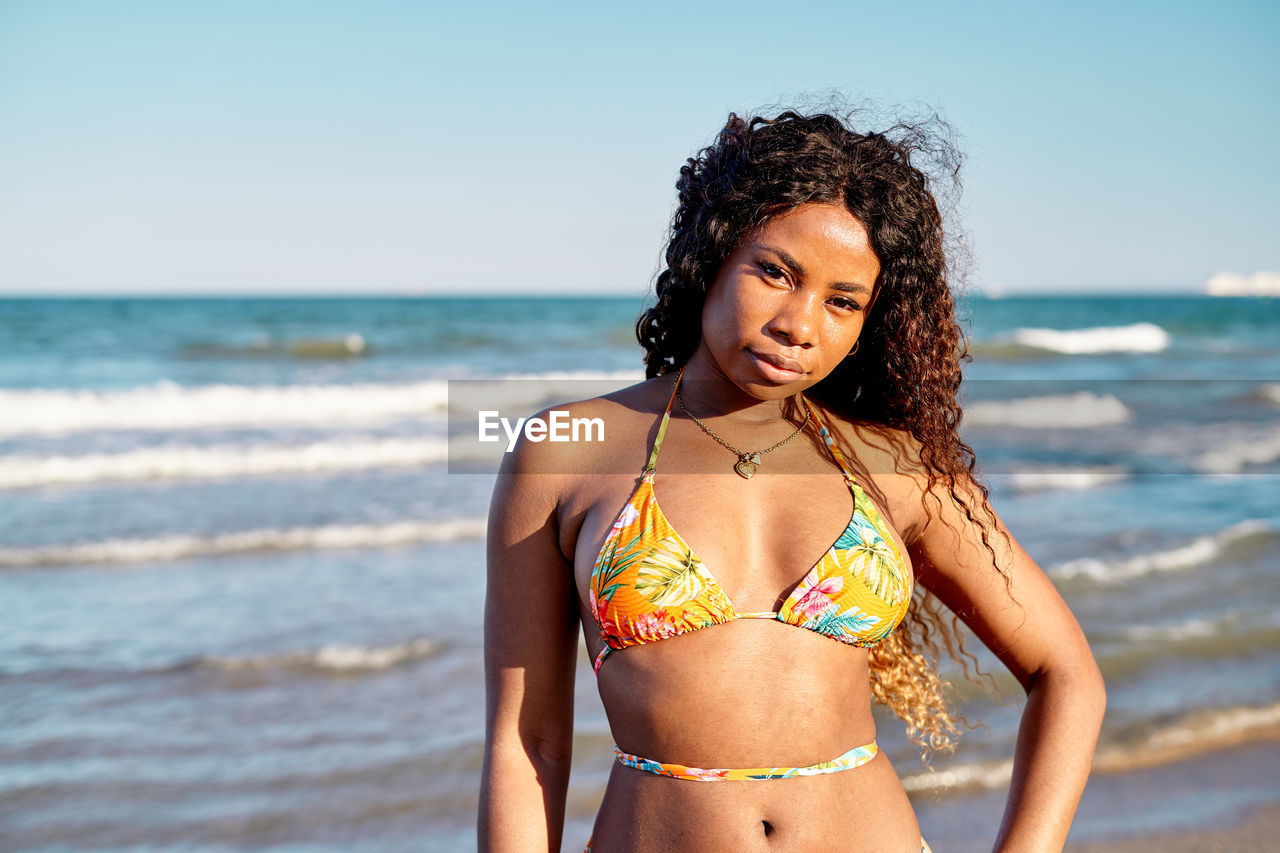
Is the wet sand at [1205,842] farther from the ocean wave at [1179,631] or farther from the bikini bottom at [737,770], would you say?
the bikini bottom at [737,770]

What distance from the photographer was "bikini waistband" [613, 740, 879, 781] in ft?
5.61

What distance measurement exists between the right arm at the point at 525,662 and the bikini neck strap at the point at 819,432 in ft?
Result: 0.53

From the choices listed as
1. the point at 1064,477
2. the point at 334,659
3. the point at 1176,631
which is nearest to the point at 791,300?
the point at 334,659

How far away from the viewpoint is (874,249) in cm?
180

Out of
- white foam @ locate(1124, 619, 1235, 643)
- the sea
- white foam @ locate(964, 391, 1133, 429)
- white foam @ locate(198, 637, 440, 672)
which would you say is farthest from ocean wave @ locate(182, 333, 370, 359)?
white foam @ locate(1124, 619, 1235, 643)

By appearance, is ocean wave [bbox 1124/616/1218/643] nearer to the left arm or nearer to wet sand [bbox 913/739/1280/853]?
wet sand [bbox 913/739/1280/853]

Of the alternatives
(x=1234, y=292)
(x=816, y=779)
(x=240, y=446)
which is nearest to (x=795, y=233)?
(x=816, y=779)

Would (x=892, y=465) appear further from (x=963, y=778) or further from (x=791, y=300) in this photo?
(x=963, y=778)

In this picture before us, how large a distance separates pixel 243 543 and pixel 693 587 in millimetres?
6747

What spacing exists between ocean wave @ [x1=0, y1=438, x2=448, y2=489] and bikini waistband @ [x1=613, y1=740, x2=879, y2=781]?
9.75 m

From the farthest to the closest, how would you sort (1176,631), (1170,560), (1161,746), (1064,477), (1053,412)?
(1053,412), (1064,477), (1170,560), (1176,631), (1161,746)

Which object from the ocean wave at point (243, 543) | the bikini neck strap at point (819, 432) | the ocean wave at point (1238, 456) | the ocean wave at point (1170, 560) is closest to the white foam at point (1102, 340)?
the ocean wave at point (1238, 456)

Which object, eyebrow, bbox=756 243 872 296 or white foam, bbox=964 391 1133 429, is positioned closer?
eyebrow, bbox=756 243 872 296

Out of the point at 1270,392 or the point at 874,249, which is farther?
the point at 1270,392
